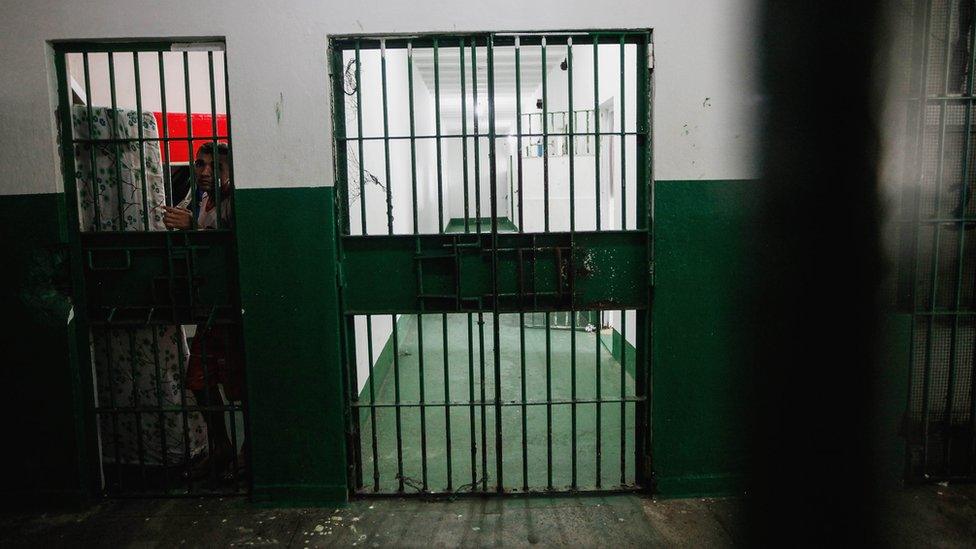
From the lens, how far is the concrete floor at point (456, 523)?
291 centimetres

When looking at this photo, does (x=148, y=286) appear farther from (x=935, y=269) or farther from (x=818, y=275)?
(x=935, y=269)

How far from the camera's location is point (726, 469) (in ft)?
10.7

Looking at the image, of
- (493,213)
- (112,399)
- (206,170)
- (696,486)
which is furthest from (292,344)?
(696,486)

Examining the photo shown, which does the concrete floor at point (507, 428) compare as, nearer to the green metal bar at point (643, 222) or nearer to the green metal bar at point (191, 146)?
the green metal bar at point (643, 222)

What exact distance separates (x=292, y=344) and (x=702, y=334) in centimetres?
225

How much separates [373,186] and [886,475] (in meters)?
4.72

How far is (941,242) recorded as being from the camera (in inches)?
132

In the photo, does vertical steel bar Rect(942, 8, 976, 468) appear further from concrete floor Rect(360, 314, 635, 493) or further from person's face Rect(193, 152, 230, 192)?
person's face Rect(193, 152, 230, 192)

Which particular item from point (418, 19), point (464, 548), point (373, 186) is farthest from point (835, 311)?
point (373, 186)

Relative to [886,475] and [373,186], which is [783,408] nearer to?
[886,475]

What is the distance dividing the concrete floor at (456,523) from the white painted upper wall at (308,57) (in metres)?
1.81

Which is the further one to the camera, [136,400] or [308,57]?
[136,400]

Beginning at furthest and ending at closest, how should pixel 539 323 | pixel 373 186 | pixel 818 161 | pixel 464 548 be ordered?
pixel 539 323 < pixel 373 186 < pixel 818 161 < pixel 464 548

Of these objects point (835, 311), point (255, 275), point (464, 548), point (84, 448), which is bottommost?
point (464, 548)
